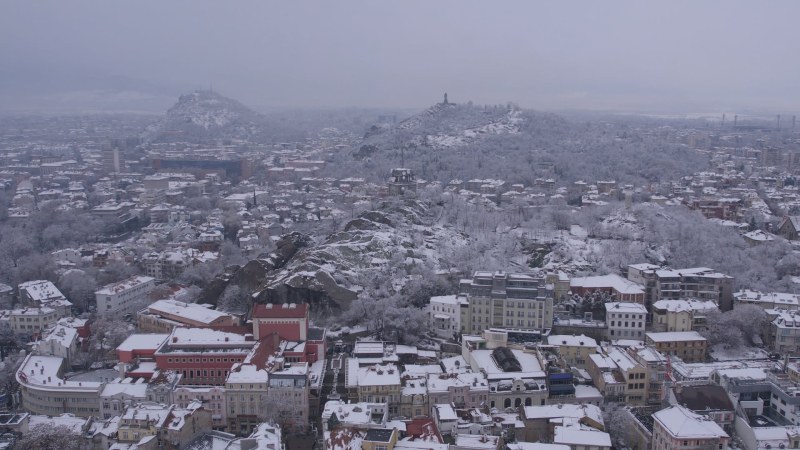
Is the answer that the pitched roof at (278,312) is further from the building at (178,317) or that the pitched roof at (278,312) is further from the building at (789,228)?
the building at (789,228)

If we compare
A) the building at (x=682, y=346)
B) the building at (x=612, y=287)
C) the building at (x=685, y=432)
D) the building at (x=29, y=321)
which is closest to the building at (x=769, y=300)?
the building at (x=612, y=287)

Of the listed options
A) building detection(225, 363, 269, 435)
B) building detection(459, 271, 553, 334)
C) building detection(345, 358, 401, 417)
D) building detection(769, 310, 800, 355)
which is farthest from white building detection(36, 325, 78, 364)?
building detection(769, 310, 800, 355)

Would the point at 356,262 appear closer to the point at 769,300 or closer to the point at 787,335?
the point at 769,300

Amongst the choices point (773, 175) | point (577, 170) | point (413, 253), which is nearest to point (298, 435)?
point (413, 253)

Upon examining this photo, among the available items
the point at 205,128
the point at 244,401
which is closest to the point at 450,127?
the point at 205,128

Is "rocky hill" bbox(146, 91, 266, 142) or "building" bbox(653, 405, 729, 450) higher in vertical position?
"rocky hill" bbox(146, 91, 266, 142)

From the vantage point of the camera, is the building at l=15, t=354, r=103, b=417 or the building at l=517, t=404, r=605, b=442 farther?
the building at l=15, t=354, r=103, b=417

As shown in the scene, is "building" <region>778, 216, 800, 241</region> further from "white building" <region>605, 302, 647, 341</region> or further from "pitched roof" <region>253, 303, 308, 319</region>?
"pitched roof" <region>253, 303, 308, 319</region>
